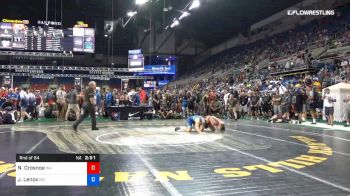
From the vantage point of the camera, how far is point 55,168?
281cm

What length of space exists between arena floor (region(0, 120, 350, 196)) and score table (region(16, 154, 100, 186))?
1357mm

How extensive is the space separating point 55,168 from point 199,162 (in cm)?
359

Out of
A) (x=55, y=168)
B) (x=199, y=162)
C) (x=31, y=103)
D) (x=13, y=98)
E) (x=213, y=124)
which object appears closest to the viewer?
(x=55, y=168)

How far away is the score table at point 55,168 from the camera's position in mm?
2799

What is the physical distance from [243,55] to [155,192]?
3152 centimetres

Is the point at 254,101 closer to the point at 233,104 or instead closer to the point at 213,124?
the point at 233,104

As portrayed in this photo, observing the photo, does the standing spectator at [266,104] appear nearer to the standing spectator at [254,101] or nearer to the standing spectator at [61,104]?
the standing spectator at [254,101]

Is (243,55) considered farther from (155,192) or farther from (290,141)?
(155,192)

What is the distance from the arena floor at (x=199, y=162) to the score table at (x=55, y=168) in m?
1.36

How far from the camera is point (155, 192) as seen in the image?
4242mm

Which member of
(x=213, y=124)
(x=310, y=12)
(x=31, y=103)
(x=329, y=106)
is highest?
(x=310, y=12)

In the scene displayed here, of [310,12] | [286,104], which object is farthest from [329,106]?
[310,12]

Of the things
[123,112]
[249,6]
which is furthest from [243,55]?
[123,112]

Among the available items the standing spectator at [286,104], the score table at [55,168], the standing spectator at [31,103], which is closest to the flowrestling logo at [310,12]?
the standing spectator at [286,104]
